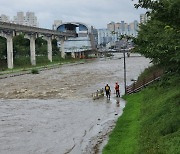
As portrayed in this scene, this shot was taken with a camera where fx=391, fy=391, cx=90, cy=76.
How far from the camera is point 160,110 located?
55.9ft

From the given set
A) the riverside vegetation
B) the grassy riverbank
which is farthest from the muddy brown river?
the riverside vegetation

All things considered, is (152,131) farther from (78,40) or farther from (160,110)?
(78,40)

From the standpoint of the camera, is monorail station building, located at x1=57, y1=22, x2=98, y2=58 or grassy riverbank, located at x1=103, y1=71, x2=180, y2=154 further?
monorail station building, located at x1=57, y1=22, x2=98, y2=58

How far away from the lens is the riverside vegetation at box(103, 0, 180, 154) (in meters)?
10.7

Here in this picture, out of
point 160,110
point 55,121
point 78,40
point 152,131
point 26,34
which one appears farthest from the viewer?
point 78,40

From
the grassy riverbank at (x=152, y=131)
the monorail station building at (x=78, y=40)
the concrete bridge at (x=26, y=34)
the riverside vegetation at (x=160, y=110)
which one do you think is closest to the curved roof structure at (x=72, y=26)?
the monorail station building at (x=78, y=40)

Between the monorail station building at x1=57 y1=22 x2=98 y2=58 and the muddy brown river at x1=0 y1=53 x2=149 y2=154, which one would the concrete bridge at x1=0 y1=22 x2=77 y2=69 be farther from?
the muddy brown river at x1=0 y1=53 x2=149 y2=154

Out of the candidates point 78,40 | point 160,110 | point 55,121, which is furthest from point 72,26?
point 160,110

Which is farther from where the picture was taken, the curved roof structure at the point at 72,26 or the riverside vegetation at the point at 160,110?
the curved roof structure at the point at 72,26

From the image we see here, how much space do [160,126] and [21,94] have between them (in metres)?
23.5

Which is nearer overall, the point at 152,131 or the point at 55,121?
the point at 152,131

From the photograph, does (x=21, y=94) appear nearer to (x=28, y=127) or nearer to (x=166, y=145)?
(x=28, y=127)

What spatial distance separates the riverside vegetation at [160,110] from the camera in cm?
1069

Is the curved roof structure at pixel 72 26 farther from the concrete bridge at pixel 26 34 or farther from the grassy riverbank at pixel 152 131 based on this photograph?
the grassy riverbank at pixel 152 131
